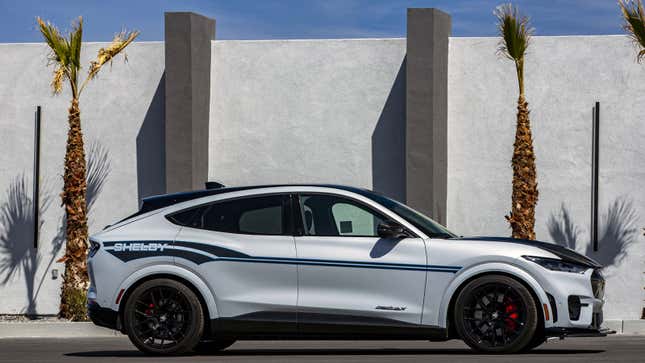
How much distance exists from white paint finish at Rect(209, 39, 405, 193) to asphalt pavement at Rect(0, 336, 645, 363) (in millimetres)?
6442

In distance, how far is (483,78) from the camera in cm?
2092

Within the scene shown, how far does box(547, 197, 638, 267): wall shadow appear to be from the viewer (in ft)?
67.7

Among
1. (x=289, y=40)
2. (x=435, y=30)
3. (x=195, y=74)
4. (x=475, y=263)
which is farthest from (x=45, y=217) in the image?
(x=475, y=263)

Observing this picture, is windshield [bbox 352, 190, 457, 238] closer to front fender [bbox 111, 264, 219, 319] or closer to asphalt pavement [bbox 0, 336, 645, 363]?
asphalt pavement [bbox 0, 336, 645, 363]

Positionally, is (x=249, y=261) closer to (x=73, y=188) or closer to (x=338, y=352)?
(x=338, y=352)

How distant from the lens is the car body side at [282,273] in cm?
1076

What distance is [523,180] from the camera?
64.7ft

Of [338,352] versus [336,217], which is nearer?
[336,217]

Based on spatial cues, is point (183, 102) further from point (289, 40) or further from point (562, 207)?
point (562, 207)

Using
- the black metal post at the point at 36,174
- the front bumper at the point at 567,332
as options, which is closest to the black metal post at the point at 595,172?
the black metal post at the point at 36,174

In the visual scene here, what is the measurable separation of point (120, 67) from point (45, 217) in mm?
3046

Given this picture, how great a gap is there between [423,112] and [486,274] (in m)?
9.57

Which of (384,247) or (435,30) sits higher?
(435,30)

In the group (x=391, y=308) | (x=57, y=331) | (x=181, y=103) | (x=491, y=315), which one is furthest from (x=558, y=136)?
(x=391, y=308)
